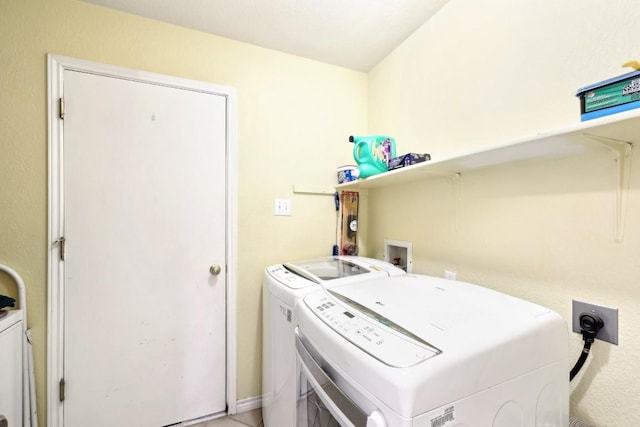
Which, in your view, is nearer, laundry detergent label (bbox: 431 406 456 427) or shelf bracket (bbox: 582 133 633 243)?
laundry detergent label (bbox: 431 406 456 427)

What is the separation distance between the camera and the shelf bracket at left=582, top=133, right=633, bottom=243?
815 mm

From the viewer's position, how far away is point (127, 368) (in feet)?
4.85

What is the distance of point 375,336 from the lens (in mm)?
678

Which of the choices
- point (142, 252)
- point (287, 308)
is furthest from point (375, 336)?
point (142, 252)

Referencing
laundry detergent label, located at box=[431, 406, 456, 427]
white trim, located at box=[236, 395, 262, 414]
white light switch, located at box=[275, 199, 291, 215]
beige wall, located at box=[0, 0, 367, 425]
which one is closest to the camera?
laundry detergent label, located at box=[431, 406, 456, 427]

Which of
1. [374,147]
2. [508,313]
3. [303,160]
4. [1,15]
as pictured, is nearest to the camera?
[508,313]

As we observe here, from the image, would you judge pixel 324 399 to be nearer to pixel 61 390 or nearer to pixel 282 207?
pixel 282 207

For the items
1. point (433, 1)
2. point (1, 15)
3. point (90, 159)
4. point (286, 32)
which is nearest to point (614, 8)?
point (433, 1)

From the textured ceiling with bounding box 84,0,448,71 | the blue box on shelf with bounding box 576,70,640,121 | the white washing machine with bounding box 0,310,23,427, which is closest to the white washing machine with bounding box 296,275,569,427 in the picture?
the blue box on shelf with bounding box 576,70,640,121

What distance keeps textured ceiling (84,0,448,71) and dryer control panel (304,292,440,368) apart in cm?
152

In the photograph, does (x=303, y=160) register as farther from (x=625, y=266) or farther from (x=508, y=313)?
(x=625, y=266)

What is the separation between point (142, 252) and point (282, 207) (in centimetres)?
85

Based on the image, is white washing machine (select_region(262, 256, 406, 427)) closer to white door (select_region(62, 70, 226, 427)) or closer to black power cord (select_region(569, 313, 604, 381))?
white door (select_region(62, 70, 226, 427))

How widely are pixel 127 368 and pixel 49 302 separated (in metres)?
0.52
